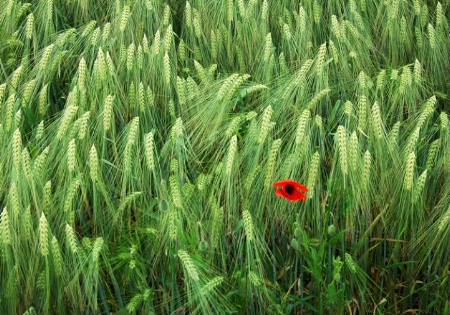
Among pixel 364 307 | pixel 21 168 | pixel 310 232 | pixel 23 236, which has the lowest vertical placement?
pixel 364 307

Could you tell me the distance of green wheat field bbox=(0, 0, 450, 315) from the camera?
182 cm

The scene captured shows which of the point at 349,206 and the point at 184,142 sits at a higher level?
the point at 184,142

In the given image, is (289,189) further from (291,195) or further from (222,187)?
(222,187)

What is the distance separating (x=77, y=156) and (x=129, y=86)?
1.40ft

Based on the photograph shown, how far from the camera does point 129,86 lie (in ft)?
7.72

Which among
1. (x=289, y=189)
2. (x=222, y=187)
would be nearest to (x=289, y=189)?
(x=289, y=189)

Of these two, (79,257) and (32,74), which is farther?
(32,74)

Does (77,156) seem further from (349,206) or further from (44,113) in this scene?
(349,206)

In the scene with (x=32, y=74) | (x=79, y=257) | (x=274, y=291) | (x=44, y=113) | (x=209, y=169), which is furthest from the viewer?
(x=32, y=74)

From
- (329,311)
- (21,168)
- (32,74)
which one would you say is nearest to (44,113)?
(32,74)

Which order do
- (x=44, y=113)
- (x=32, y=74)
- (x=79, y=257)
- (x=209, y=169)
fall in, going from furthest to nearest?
(x=32, y=74)
(x=44, y=113)
(x=209, y=169)
(x=79, y=257)

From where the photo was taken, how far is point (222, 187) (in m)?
1.91

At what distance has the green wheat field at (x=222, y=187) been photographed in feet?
5.96

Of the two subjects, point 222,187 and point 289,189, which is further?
point 222,187
